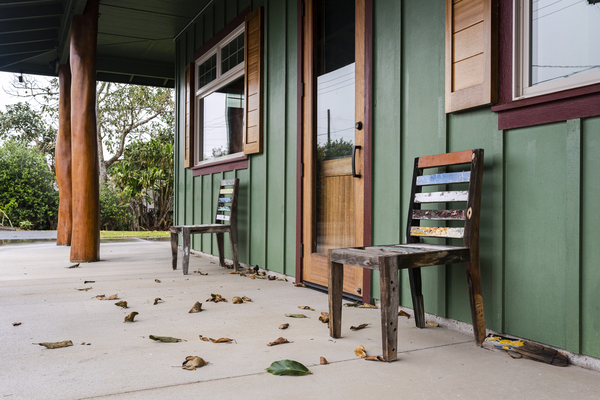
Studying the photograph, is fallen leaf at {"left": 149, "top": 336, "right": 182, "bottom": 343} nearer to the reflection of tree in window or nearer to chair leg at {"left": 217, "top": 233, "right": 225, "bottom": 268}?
chair leg at {"left": 217, "top": 233, "right": 225, "bottom": 268}

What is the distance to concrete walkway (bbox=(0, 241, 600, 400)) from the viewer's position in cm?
152

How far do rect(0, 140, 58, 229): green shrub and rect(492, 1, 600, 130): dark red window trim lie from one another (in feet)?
37.2

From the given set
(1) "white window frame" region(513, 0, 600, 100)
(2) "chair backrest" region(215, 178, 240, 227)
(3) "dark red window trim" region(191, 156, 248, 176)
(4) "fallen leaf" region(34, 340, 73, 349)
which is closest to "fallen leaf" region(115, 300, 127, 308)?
(4) "fallen leaf" region(34, 340, 73, 349)

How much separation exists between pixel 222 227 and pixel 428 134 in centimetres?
249

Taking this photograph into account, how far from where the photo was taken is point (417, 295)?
90.0 inches

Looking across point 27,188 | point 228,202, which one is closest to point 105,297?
point 228,202

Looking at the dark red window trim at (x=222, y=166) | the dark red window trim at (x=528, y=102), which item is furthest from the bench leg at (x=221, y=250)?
the dark red window trim at (x=528, y=102)

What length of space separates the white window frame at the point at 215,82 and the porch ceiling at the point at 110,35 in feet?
2.21

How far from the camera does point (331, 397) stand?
1.47 metres

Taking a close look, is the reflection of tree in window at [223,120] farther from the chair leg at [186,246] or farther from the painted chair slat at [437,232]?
the painted chair slat at [437,232]

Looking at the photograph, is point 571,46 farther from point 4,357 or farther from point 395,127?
point 4,357

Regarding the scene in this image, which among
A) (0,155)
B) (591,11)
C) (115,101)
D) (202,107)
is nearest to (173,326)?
(591,11)

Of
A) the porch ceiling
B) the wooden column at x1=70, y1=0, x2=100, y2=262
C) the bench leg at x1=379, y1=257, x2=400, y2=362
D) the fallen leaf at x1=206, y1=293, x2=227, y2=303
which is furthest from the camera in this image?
the porch ceiling

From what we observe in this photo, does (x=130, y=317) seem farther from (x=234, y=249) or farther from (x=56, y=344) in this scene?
(x=234, y=249)
